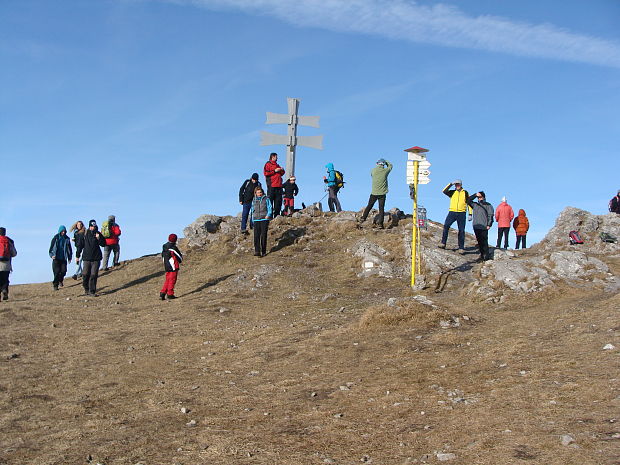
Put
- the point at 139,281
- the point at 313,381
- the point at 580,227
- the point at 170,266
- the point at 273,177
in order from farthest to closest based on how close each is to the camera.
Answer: the point at 580,227 → the point at 273,177 → the point at 139,281 → the point at 170,266 → the point at 313,381

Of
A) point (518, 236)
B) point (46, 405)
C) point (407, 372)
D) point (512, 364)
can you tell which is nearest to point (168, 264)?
point (46, 405)

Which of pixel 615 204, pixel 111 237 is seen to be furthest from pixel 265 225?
pixel 615 204

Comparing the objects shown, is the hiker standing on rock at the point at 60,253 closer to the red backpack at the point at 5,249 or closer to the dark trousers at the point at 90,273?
the red backpack at the point at 5,249

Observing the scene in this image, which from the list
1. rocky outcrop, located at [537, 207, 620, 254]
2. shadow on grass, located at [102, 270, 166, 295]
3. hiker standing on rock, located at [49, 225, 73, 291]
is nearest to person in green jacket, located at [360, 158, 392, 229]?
rocky outcrop, located at [537, 207, 620, 254]

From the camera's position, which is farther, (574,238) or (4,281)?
(574,238)

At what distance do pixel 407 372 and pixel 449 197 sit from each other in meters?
11.9

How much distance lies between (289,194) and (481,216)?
10.3 metres

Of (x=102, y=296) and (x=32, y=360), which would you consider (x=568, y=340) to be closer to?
(x=32, y=360)

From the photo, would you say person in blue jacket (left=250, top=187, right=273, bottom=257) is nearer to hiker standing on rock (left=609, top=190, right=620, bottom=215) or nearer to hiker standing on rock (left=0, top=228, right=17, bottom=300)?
hiker standing on rock (left=0, top=228, right=17, bottom=300)

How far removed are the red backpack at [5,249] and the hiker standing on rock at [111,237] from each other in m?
4.81

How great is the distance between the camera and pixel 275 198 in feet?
81.7

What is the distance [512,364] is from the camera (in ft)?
29.0

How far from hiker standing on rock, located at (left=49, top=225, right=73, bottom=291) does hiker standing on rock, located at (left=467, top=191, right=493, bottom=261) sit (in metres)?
15.5

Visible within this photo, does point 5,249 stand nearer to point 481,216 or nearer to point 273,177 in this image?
point 273,177
